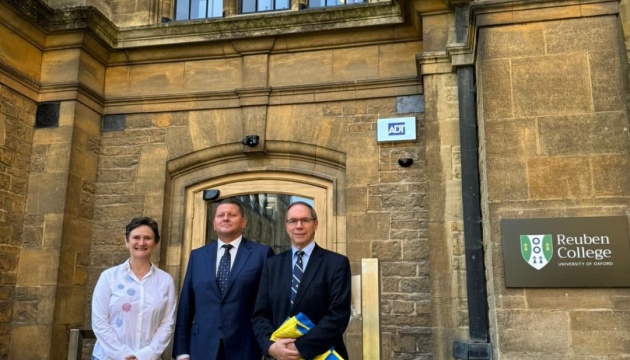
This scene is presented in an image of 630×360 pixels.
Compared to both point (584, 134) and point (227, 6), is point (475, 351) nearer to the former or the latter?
point (584, 134)

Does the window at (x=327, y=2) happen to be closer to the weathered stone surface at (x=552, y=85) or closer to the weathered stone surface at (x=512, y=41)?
the weathered stone surface at (x=512, y=41)

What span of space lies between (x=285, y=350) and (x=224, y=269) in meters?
0.80

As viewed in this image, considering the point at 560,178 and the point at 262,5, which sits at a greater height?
the point at 262,5

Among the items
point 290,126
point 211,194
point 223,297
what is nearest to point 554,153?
point 223,297

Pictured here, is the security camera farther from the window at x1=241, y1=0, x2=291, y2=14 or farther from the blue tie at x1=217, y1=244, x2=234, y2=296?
the blue tie at x1=217, y1=244, x2=234, y2=296

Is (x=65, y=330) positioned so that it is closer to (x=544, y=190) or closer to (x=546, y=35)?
(x=544, y=190)

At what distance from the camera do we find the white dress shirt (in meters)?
3.54

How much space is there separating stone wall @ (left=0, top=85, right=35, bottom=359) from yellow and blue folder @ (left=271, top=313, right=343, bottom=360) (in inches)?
154

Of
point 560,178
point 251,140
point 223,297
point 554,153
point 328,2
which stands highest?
point 328,2

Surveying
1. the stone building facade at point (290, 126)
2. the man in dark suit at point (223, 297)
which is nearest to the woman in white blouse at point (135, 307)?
the man in dark suit at point (223, 297)

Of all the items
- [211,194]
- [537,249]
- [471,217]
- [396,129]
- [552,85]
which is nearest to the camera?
[537,249]

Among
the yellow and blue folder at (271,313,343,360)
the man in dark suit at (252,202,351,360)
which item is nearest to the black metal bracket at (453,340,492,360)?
the man in dark suit at (252,202,351,360)

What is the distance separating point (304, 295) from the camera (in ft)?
10.1

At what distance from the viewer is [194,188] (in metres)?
6.63
